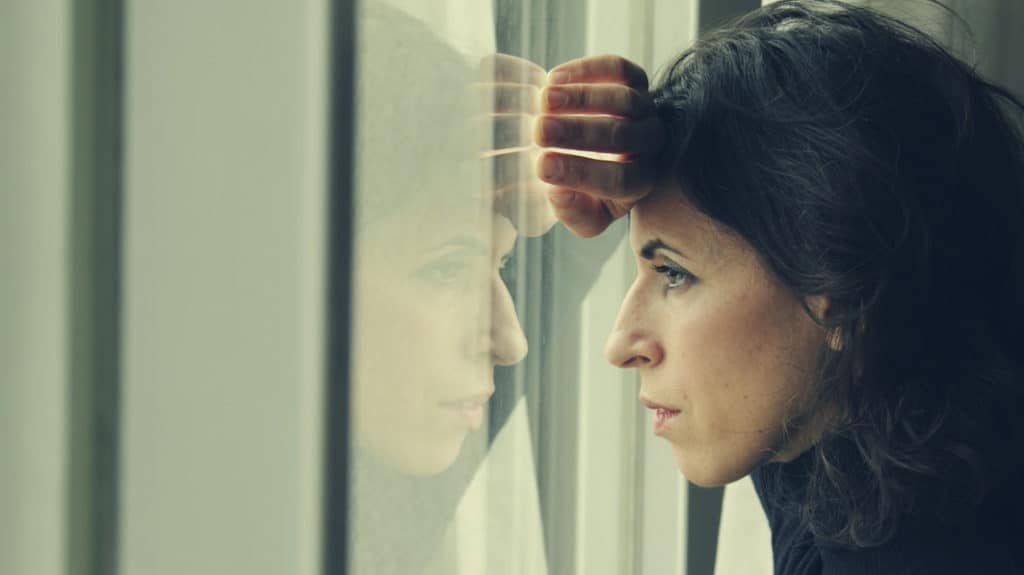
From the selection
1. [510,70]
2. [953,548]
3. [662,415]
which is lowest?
[953,548]

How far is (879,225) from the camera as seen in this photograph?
2.72 feet

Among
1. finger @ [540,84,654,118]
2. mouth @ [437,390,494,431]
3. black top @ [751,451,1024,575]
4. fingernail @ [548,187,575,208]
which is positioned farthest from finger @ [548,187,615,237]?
black top @ [751,451,1024,575]

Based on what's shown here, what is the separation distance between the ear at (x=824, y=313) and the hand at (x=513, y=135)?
272 millimetres

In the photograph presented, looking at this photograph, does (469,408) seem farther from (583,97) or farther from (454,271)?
(583,97)

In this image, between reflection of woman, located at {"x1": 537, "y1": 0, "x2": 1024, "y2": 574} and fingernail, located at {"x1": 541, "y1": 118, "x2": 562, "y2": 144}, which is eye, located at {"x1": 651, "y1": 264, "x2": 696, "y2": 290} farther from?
fingernail, located at {"x1": 541, "y1": 118, "x2": 562, "y2": 144}

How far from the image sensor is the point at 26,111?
11.7 inches

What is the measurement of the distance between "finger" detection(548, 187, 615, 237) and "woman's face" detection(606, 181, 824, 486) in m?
0.03

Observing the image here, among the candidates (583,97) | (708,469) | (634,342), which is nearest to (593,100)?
(583,97)

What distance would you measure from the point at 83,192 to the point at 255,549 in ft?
0.48

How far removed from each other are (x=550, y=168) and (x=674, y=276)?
0.62 feet

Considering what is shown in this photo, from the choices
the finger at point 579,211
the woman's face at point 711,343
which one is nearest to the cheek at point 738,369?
the woman's face at point 711,343

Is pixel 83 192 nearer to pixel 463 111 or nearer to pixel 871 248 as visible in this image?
pixel 463 111

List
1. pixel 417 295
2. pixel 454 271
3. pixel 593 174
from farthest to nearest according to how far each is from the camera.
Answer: pixel 593 174, pixel 454 271, pixel 417 295

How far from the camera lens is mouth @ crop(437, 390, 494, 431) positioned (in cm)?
70
